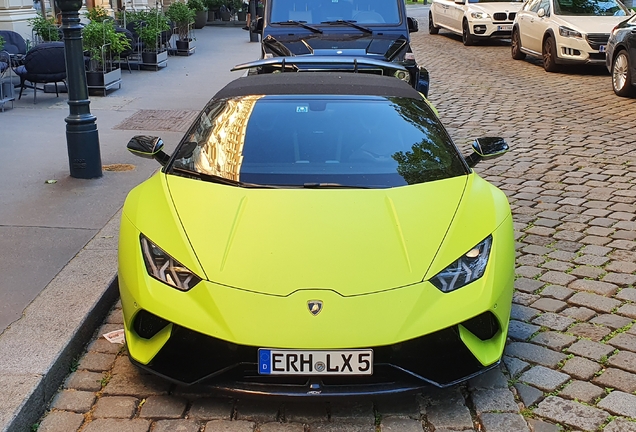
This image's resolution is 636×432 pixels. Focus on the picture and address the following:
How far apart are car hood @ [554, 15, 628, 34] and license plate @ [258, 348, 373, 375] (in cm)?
1353

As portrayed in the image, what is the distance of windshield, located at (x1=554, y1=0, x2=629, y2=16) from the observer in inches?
648

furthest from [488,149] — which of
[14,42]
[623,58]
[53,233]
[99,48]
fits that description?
[14,42]

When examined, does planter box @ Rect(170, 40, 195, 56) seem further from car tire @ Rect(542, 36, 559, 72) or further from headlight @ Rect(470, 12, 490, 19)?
car tire @ Rect(542, 36, 559, 72)

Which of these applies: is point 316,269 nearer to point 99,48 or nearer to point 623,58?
point 99,48

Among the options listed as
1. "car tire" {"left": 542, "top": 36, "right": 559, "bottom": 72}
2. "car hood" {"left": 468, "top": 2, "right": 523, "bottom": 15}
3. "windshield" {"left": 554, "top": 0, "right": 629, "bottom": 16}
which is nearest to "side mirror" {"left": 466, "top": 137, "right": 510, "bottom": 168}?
"car tire" {"left": 542, "top": 36, "right": 559, "bottom": 72}

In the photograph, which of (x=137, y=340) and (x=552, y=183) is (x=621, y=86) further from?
(x=137, y=340)

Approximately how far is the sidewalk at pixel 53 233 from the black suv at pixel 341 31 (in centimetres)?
174

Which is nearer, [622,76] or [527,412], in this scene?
[527,412]

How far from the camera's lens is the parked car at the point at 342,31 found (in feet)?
30.8

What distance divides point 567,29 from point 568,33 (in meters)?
0.08

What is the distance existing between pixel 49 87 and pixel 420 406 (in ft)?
34.2

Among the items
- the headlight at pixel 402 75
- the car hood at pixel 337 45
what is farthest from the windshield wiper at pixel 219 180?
the car hood at pixel 337 45

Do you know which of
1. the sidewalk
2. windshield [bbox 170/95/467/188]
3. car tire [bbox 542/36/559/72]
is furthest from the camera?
car tire [bbox 542/36/559/72]

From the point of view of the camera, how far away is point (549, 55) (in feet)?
53.1
